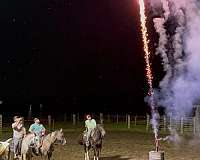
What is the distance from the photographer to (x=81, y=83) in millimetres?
70938

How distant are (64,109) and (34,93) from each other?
4870 mm

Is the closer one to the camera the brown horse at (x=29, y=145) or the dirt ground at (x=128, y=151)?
the brown horse at (x=29, y=145)

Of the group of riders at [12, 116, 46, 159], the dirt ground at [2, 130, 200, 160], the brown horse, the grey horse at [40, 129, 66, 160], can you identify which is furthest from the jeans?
the dirt ground at [2, 130, 200, 160]

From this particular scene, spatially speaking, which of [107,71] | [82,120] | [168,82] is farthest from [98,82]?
[168,82]

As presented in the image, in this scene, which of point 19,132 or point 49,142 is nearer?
point 19,132

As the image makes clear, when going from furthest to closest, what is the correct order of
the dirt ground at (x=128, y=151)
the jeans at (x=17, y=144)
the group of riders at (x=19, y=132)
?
the dirt ground at (x=128, y=151), the jeans at (x=17, y=144), the group of riders at (x=19, y=132)

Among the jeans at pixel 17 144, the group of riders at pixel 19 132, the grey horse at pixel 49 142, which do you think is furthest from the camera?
the grey horse at pixel 49 142

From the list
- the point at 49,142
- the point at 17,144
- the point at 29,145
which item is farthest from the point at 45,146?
the point at 17,144

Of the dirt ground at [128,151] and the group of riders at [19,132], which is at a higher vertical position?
the group of riders at [19,132]

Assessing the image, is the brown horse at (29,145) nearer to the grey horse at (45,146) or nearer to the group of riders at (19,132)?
the grey horse at (45,146)

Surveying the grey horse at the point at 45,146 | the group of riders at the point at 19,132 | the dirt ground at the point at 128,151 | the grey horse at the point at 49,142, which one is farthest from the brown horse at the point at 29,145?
the dirt ground at the point at 128,151

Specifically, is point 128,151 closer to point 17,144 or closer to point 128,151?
point 128,151

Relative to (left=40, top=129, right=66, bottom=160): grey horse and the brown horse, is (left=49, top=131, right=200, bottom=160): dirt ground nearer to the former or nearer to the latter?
(left=40, top=129, right=66, bottom=160): grey horse

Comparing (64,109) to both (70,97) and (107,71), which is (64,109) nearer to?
(70,97)
